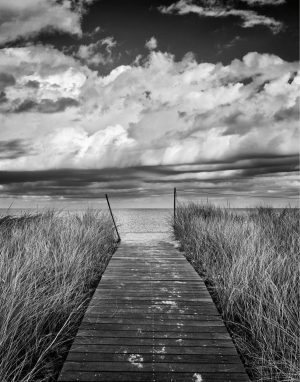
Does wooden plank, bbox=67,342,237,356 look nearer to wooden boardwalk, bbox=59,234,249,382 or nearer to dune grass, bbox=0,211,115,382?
wooden boardwalk, bbox=59,234,249,382

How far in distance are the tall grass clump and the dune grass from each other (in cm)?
188

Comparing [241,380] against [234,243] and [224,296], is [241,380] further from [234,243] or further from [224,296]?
[234,243]

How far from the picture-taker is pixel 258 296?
3768 millimetres

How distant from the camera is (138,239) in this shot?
945 cm

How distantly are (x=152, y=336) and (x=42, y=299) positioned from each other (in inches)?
50.1

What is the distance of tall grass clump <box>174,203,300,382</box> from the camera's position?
10.1ft

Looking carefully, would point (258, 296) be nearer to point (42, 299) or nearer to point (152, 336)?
point (152, 336)

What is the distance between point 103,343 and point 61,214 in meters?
6.35

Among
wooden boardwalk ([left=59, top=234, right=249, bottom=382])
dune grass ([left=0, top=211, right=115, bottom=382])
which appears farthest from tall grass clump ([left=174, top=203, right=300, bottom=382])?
dune grass ([left=0, top=211, right=115, bottom=382])

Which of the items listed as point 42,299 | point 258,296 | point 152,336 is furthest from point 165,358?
point 42,299

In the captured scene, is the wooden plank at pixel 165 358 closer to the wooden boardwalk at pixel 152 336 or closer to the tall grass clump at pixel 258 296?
the wooden boardwalk at pixel 152 336

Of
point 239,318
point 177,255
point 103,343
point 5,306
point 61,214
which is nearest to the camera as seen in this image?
point 5,306

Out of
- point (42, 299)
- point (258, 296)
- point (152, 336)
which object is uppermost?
point (42, 299)

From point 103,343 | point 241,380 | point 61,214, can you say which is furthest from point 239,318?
point 61,214
